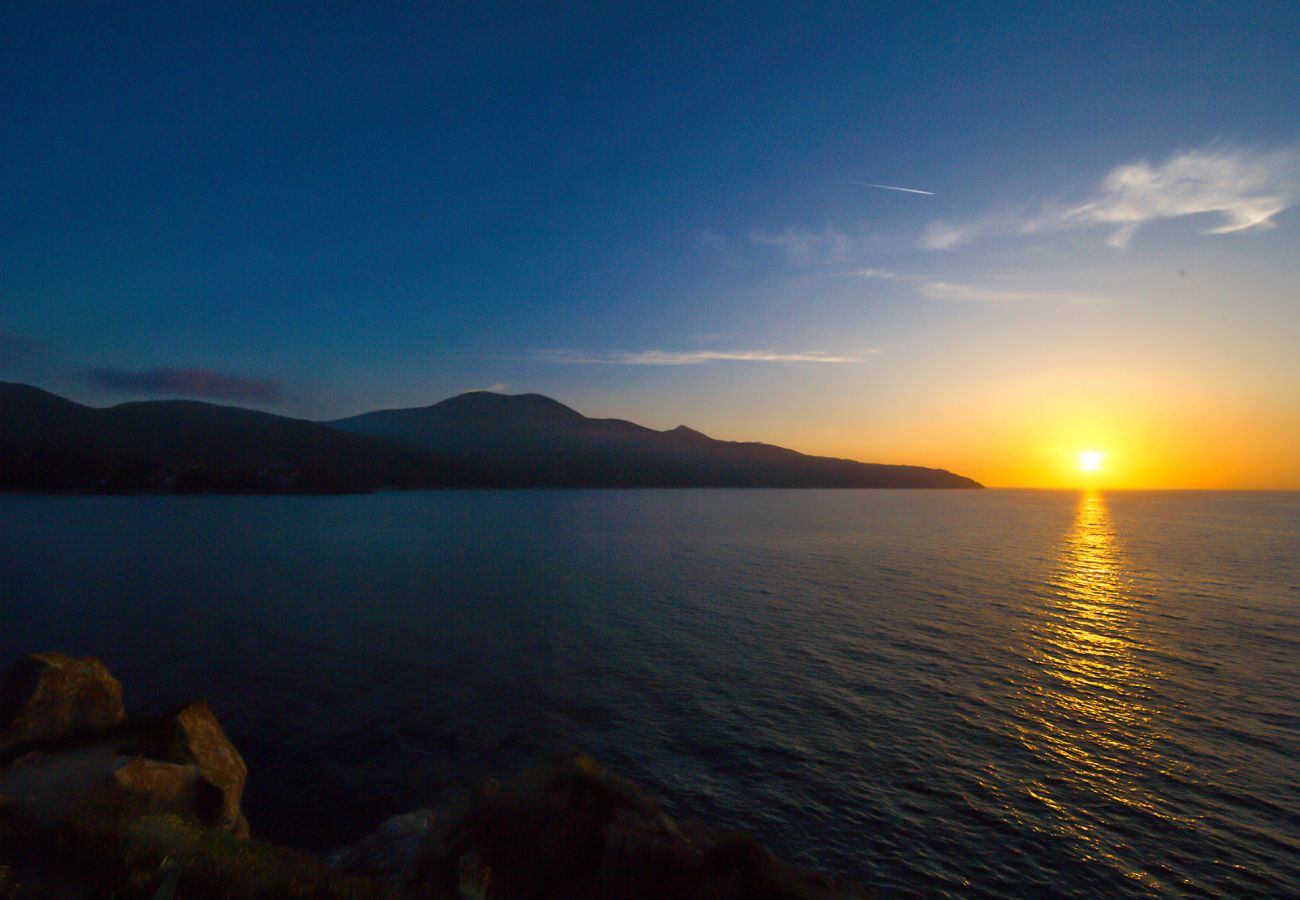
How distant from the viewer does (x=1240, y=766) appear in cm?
2184

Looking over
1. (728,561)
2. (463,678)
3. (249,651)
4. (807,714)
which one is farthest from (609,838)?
(728,561)

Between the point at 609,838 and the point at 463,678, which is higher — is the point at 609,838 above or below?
above

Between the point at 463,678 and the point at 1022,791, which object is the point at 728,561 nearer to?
the point at 463,678

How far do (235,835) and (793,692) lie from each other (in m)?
23.2

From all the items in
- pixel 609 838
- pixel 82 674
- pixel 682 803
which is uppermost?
pixel 82 674

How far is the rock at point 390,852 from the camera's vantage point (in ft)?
48.5

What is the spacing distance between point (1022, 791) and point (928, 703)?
24.3ft

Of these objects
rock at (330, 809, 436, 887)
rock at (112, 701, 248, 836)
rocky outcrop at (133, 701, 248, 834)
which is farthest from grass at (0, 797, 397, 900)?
rocky outcrop at (133, 701, 248, 834)

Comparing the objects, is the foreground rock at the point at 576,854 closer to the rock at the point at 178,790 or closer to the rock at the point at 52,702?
the rock at the point at 178,790

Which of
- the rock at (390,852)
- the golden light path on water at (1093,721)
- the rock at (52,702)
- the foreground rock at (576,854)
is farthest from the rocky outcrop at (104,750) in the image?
the golden light path on water at (1093,721)

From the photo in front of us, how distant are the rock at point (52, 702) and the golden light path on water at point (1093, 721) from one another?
31105 mm

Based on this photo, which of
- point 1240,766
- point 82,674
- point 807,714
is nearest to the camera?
point 82,674

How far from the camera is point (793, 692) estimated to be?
1150 inches

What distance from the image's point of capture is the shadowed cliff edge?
978cm
